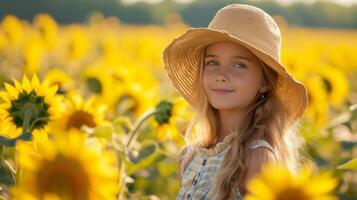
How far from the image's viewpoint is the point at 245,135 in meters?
2.58

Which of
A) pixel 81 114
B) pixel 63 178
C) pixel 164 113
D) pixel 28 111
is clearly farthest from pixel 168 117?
pixel 63 178

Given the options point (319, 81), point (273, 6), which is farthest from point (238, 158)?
point (273, 6)

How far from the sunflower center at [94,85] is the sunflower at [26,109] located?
2.08 metres

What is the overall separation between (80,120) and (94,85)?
175 cm

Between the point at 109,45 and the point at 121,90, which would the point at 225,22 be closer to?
the point at 121,90

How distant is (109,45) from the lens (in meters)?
8.80

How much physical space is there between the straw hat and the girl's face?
0.03m

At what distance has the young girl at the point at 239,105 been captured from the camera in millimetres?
2500

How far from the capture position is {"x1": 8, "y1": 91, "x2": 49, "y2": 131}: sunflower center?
110 inches

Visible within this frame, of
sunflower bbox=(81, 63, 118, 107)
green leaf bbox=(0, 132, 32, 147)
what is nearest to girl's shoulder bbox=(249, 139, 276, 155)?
green leaf bbox=(0, 132, 32, 147)

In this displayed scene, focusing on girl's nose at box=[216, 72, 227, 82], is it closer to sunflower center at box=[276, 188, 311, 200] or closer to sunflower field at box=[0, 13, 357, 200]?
sunflower field at box=[0, 13, 357, 200]

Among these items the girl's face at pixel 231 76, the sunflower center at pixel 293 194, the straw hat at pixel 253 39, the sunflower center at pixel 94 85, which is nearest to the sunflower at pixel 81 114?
the straw hat at pixel 253 39

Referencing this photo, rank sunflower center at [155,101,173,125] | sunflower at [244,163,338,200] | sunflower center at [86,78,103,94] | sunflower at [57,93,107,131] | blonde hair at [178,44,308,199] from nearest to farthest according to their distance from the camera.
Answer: sunflower at [244,163,338,200] → blonde hair at [178,44,308,199] → sunflower at [57,93,107,131] → sunflower center at [155,101,173,125] → sunflower center at [86,78,103,94]

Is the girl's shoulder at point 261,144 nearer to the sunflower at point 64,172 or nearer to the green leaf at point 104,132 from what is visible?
the green leaf at point 104,132
